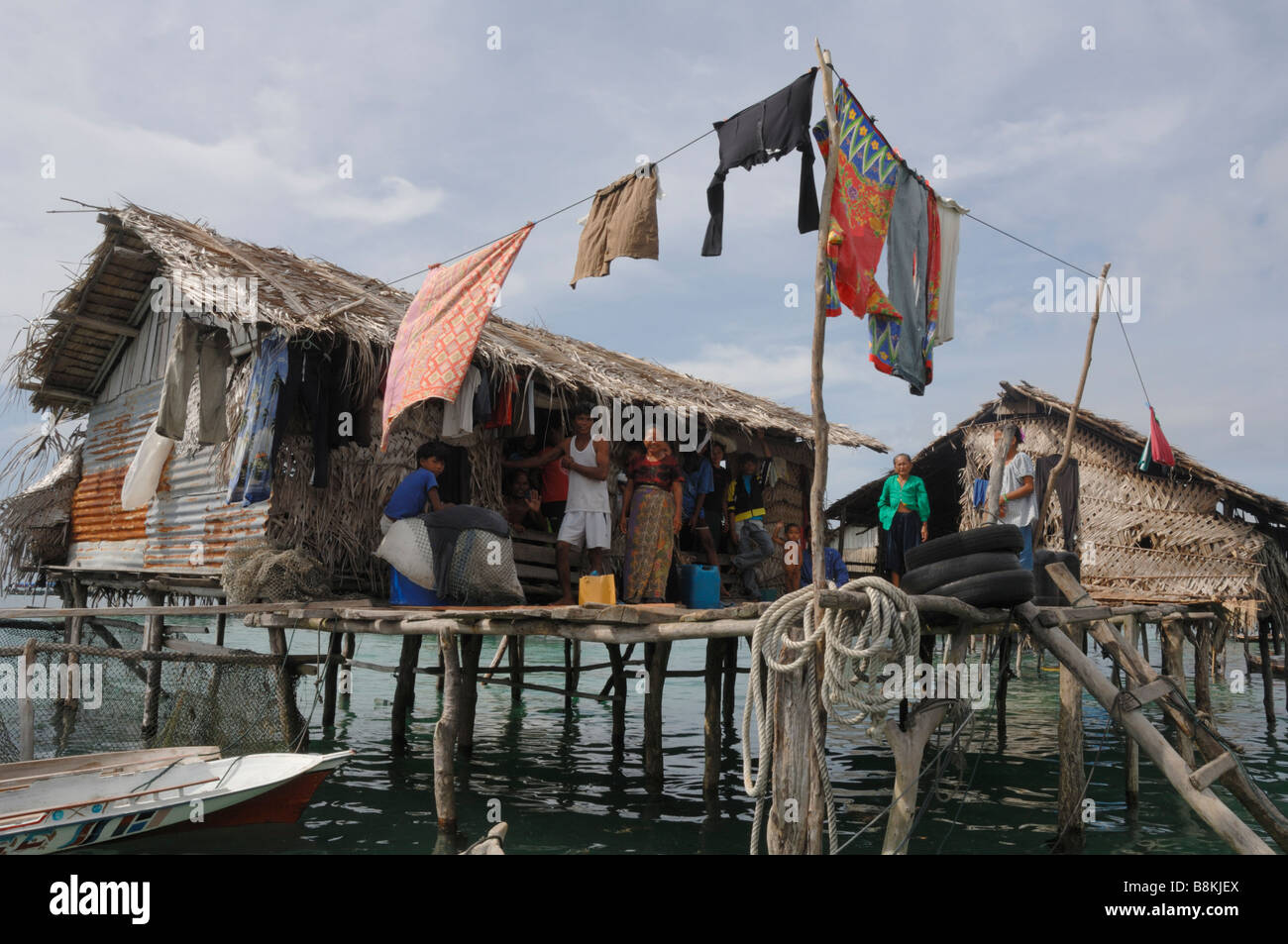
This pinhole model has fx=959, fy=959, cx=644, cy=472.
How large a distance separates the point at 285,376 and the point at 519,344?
3.15m

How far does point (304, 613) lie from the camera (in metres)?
7.97

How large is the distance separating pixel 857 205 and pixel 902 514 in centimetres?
575

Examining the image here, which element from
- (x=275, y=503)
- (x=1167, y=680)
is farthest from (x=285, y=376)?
(x=1167, y=680)

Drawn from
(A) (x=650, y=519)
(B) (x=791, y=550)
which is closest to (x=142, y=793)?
(A) (x=650, y=519)

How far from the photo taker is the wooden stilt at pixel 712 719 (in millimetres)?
8922

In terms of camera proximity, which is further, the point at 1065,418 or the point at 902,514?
the point at 1065,418

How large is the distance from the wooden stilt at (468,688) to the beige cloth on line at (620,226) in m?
4.60

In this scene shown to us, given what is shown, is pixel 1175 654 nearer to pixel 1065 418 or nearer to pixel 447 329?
pixel 1065 418

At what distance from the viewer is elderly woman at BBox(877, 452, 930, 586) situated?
11828 mm

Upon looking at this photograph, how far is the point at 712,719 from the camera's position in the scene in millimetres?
9070

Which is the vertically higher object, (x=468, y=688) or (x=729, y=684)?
(x=468, y=688)

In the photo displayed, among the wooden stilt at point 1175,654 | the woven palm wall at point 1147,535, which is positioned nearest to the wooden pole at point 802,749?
the wooden stilt at point 1175,654
